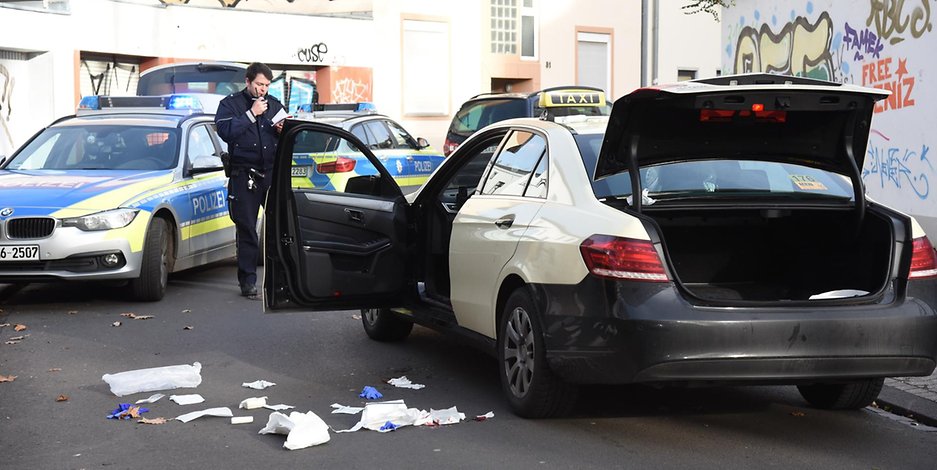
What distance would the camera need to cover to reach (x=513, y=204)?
657cm

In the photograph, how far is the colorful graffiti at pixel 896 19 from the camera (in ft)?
40.0

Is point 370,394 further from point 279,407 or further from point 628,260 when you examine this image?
point 628,260

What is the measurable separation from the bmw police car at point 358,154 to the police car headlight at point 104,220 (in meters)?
3.02

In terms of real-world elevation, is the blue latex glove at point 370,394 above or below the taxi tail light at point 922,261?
below

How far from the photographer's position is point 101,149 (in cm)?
1148

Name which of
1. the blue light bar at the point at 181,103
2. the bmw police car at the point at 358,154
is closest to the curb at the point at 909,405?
the bmw police car at the point at 358,154

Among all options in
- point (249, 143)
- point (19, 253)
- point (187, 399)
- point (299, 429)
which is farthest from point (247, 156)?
point (299, 429)

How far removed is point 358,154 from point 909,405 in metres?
8.78

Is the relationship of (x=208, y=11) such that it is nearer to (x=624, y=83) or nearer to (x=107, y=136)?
(x=624, y=83)

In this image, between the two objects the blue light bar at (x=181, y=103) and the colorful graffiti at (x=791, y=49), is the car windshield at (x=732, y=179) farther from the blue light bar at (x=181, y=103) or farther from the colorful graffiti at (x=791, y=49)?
the blue light bar at (x=181, y=103)

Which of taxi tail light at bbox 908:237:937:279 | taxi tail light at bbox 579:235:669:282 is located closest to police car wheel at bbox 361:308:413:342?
taxi tail light at bbox 579:235:669:282

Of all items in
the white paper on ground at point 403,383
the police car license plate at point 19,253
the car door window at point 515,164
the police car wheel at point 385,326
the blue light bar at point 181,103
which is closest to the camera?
the car door window at point 515,164

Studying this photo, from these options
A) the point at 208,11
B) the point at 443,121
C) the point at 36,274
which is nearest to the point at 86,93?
the point at 208,11

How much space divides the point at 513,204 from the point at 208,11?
23.9m
